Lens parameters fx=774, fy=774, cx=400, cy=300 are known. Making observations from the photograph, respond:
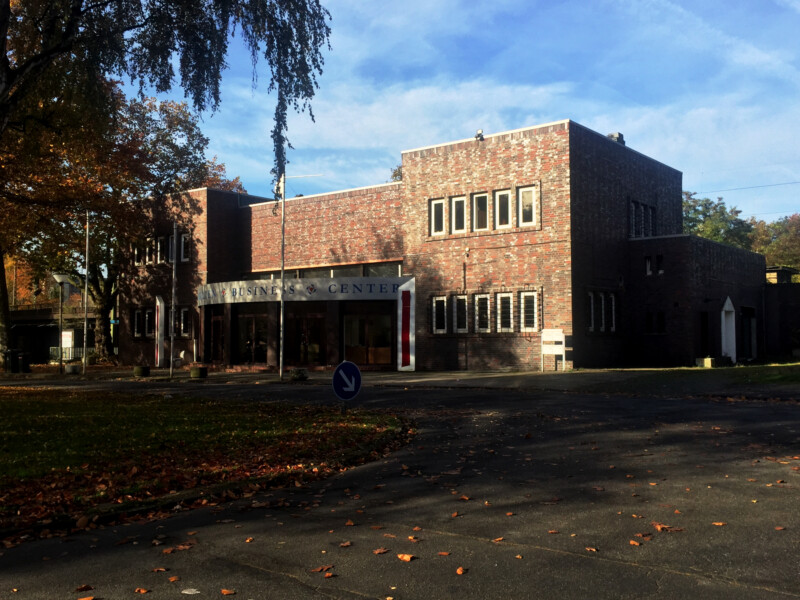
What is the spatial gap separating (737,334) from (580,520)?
31.3 meters

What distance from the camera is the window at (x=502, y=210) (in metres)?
30.0

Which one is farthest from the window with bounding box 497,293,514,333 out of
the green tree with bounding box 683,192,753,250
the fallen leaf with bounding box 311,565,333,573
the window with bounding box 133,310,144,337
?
the green tree with bounding box 683,192,753,250

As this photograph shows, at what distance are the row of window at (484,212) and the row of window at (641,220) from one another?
227 inches

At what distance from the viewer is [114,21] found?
15562 millimetres

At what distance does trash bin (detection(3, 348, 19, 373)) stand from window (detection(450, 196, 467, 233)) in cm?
2203

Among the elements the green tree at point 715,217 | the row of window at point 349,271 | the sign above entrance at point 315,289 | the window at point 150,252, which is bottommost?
the sign above entrance at point 315,289

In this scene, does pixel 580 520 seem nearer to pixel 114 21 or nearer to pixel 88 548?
pixel 88 548

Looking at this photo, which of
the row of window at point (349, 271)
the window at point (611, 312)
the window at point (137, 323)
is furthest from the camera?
the window at point (137, 323)

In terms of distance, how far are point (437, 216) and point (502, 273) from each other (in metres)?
4.00

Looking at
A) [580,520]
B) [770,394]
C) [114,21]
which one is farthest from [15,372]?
[580,520]

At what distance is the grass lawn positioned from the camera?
7.81m

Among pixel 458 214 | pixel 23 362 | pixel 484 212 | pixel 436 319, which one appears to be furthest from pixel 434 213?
pixel 23 362

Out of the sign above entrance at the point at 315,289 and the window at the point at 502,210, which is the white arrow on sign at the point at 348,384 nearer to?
the window at the point at 502,210

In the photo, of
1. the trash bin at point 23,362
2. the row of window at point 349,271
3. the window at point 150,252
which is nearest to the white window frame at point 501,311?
the row of window at point 349,271
